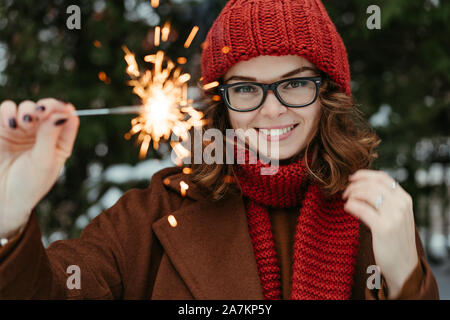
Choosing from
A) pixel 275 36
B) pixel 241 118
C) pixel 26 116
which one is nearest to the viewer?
pixel 26 116

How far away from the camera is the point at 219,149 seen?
196cm

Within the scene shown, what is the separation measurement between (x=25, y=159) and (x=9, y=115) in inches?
5.6

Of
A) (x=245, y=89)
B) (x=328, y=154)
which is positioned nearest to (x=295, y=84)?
(x=245, y=89)

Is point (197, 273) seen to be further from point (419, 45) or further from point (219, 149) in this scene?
point (419, 45)

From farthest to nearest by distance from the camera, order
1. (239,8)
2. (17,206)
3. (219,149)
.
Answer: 1. (219,149)
2. (239,8)
3. (17,206)

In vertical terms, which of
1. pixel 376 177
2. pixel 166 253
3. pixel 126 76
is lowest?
pixel 166 253

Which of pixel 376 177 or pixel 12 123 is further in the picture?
pixel 376 177

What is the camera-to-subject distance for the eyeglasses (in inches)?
67.6

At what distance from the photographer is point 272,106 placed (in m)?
1.72

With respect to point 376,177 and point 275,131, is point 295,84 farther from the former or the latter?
point 376,177

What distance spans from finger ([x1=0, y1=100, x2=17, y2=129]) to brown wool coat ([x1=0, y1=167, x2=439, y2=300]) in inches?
18.7

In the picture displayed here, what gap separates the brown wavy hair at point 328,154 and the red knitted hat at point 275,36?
0.09 meters

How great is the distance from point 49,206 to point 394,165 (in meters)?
3.13
